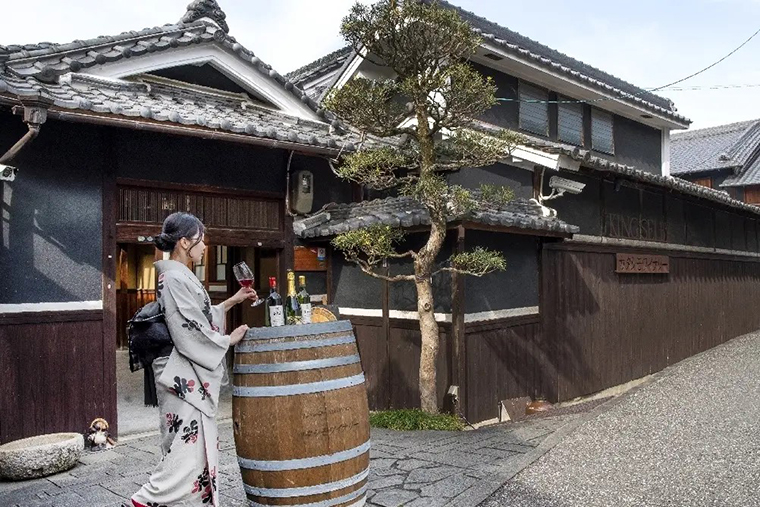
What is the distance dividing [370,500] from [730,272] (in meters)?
15.4

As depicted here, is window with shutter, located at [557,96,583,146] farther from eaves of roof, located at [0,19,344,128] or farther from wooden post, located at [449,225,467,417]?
wooden post, located at [449,225,467,417]

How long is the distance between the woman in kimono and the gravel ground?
7.64 ft

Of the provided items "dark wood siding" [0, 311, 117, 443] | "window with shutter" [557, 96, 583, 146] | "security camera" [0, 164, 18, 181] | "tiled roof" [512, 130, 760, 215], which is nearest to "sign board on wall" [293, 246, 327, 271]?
"dark wood siding" [0, 311, 117, 443]

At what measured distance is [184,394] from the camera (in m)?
3.72

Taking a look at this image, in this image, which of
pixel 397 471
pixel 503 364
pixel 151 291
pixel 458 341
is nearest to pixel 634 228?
pixel 503 364

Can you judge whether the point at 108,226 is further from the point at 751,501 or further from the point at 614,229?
the point at 614,229

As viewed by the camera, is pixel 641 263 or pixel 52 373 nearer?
pixel 52 373

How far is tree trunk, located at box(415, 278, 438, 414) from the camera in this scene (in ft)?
24.5

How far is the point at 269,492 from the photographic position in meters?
3.85

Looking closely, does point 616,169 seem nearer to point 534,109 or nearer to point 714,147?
point 534,109

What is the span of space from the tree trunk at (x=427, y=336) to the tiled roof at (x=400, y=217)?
935 mm

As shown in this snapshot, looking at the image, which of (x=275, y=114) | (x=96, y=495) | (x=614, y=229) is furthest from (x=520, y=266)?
(x=96, y=495)

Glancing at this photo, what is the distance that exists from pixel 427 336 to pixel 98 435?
399 cm

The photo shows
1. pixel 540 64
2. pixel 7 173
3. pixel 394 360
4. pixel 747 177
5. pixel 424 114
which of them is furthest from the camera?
pixel 747 177
